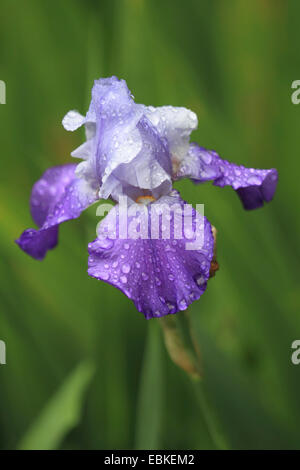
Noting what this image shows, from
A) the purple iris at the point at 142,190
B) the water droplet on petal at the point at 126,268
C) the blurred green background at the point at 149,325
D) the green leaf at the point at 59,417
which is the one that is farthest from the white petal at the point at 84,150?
the green leaf at the point at 59,417

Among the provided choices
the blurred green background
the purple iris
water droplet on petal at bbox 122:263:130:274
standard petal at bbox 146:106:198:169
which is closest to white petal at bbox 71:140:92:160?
the purple iris

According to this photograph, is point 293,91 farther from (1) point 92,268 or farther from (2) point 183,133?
(1) point 92,268

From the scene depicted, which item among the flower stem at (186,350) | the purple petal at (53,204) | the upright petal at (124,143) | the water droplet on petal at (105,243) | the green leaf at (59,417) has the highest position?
the upright petal at (124,143)

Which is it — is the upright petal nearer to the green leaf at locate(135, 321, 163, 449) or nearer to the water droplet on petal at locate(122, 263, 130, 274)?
the water droplet on petal at locate(122, 263, 130, 274)

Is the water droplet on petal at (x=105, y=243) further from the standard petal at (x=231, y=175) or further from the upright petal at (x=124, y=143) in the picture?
the standard petal at (x=231, y=175)

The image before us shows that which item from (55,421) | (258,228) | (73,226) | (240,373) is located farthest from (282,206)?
(55,421)
